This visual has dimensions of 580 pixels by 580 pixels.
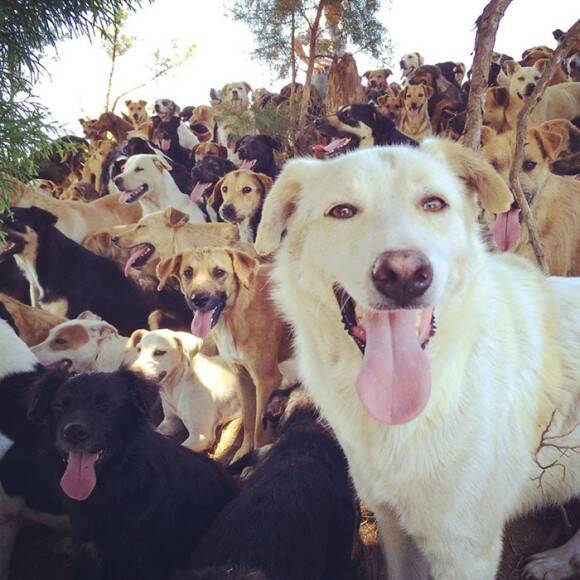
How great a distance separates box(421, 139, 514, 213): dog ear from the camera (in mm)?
2393

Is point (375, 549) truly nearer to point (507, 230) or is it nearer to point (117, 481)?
point (117, 481)

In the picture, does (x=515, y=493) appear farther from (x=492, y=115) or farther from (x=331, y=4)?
(x=331, y=4)

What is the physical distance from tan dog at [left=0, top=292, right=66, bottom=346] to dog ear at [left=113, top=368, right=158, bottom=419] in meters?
2.29

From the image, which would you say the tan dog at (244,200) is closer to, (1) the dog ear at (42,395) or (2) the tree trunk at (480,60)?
(2) the tree trunk at (480,60)

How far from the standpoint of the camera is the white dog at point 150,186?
8.90 meters

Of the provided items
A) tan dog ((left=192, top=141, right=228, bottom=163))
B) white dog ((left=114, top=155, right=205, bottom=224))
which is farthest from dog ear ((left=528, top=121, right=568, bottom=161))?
tan dog ((left=192, top=141, right=228, bottom=163))

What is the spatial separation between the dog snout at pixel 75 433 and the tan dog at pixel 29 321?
98.5 inches

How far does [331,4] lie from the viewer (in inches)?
433

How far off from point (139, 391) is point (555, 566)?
2.23m

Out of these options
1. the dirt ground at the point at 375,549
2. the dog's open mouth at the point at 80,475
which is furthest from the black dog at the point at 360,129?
the dog's open mouth at the point at 80,475

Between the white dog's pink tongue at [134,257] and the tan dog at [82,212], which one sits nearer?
the white dog's pink tongue at [134,257]

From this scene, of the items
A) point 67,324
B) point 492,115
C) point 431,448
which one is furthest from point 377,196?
point 492,115

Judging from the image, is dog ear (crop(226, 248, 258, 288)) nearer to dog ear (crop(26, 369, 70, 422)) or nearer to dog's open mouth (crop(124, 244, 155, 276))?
dog ear (crop(26, 369, 70, 422))

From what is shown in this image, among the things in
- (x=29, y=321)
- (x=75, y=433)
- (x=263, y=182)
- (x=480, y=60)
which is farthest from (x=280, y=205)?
(x=263, y=182)
